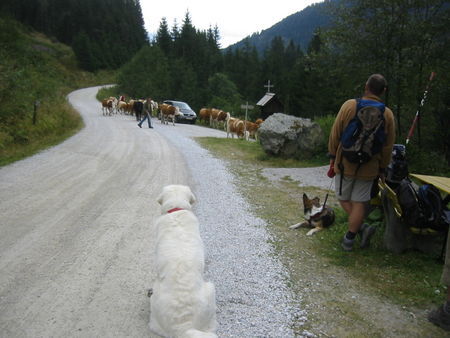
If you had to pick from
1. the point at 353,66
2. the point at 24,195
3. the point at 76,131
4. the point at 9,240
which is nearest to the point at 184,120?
the point at 76,131

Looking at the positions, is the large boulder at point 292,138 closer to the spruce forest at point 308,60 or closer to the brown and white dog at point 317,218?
the spruce forest at point 308,60

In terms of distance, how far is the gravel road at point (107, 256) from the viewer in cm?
302

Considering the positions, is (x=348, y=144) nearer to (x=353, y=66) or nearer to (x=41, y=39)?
(x=353, y=66)

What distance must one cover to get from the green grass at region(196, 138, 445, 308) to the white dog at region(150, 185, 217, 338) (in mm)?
1759

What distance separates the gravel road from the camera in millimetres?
3023

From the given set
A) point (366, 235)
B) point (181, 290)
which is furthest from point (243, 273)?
point (366, 235)

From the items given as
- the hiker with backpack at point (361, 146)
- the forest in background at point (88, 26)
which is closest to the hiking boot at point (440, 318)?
the hiker with backpack at point (361, 146)

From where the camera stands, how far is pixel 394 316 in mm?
3219

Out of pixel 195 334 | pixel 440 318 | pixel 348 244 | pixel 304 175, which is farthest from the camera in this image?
pixel 304 175

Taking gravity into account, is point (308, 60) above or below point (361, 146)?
above

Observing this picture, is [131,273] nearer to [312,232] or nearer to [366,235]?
[312,232]

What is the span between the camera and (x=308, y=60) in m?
11.1

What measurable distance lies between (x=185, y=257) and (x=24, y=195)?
5.19 m

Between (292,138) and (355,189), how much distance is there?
7.12 m
